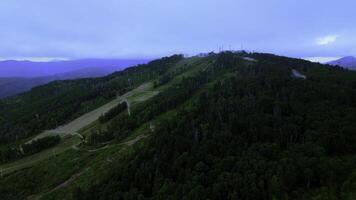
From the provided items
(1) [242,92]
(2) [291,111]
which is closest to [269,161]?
(2) [291,111]

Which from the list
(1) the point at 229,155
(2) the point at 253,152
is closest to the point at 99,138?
(1) the point at 229,155

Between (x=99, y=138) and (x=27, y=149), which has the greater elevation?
(x=99, y=138)

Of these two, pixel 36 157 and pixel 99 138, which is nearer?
pixel 99 138

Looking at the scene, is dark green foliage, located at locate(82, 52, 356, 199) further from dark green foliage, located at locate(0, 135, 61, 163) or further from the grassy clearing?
dark green foliage, located at locate(0, 135, 61, 163)

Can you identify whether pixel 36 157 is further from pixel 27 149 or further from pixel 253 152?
pixel 253 152

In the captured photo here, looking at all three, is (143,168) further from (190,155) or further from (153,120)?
(153,120)

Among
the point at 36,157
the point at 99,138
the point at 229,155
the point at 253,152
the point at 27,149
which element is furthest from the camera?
the point at 27,149

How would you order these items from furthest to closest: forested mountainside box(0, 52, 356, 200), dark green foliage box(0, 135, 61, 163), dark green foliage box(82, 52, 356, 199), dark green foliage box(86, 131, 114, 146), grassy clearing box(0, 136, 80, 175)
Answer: dark green foliage box(0, 135, 61, 163)
dark green foliage box(86, 131, 114, 146)
grassy clearing box(0, 136, 80, 175)
forested mountainside box(0, 52, 356, 200)
dark green foliage box(82, 52, 356, 199)

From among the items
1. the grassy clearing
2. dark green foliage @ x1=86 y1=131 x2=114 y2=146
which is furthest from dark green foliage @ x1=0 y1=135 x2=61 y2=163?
dark green foliage @ x1=86 y1=131 x2=114 y2=146

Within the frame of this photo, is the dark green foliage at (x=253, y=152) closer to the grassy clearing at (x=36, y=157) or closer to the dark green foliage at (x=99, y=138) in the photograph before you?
the dark green foliage at (x=99, y=138)

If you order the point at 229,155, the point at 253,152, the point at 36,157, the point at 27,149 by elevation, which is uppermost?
the point at 253,152

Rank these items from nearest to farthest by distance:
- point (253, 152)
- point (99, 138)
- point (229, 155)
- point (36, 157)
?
point (253, 152), point (229, 155), point (99, 138), point (36, 157)
